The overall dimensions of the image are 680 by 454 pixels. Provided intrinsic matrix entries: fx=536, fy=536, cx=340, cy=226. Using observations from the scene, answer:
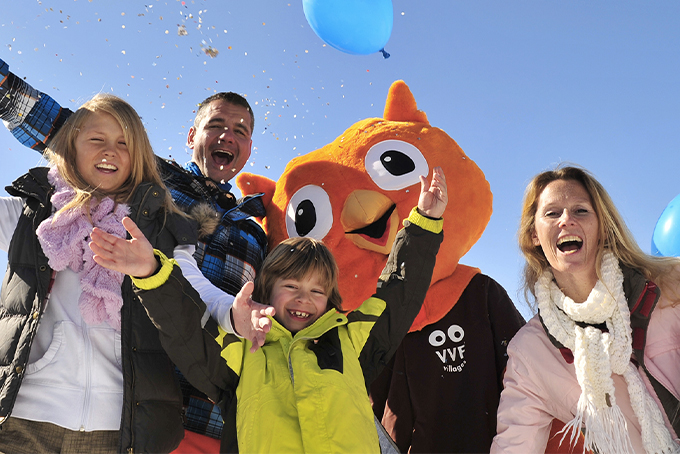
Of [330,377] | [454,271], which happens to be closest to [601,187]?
[454,271]

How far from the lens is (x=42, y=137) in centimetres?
290

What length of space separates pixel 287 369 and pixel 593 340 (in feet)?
5.29

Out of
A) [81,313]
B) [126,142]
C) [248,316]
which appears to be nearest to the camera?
[248,316]

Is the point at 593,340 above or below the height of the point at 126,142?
below

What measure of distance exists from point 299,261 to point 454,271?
137 centimetres

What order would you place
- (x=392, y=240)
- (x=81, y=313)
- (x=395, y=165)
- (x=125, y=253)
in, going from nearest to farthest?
(x=125, y=253)
(x=81, y=313)
(x=392, y=240)
(x=395, y=165)

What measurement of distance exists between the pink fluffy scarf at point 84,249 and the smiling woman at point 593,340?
2.06 meters

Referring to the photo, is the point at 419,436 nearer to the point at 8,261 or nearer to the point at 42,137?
the point at 8,261

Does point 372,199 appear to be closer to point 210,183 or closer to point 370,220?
point 370,220

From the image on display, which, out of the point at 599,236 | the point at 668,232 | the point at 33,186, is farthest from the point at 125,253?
the point at 668,232

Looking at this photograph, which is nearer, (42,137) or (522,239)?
(42,137)

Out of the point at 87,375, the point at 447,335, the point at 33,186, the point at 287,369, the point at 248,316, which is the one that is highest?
the point at 33,186

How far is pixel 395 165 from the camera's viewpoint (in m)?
3.84

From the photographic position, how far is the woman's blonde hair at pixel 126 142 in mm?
2582
